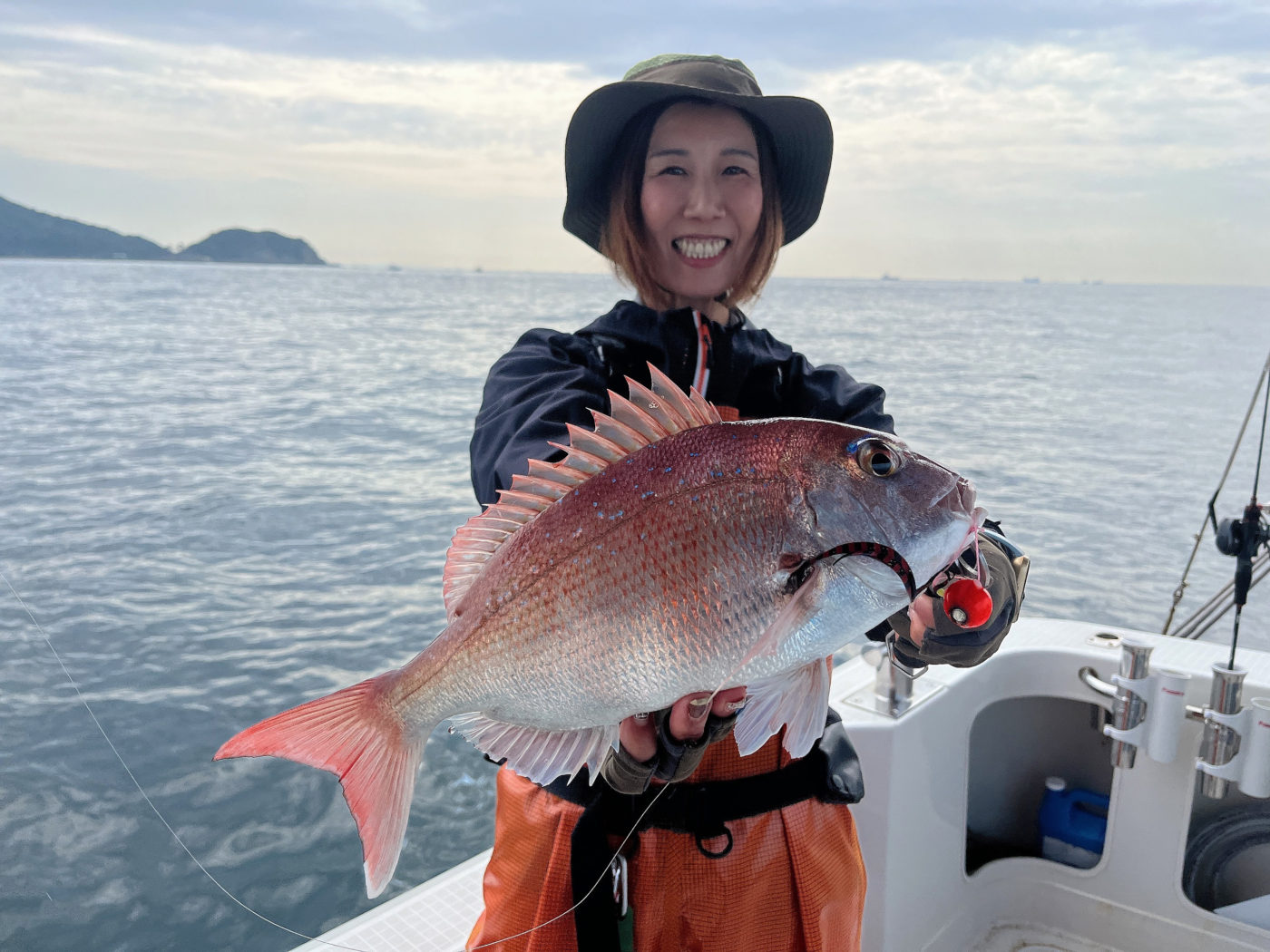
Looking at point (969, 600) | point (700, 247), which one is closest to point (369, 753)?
point (969, 600)

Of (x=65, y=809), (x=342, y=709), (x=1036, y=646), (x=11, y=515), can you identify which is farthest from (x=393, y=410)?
(x=342, y=709)

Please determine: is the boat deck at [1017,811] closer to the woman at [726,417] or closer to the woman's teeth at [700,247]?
the woman at [726,417]

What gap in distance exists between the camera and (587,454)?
1.13m

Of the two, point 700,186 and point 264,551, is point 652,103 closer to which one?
point 700,186

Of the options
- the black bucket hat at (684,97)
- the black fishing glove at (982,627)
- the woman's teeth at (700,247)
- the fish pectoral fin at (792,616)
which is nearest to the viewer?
the fish pectoral fin at (792,616)

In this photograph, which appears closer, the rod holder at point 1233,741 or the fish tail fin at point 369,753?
the fish tail fin at point 369,753

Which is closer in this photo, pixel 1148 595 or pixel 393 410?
pixel 1148 595

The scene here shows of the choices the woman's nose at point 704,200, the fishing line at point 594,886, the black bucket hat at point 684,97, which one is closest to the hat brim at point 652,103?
the black bucket hat at point 684,97

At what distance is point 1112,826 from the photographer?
2.79 m

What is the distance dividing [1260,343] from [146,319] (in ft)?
128

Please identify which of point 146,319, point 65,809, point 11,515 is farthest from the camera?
point 146,319

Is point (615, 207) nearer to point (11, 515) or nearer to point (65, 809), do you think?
point (65, 809)

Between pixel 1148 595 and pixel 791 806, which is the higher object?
pixel 791 806

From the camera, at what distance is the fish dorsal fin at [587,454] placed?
1.12m
